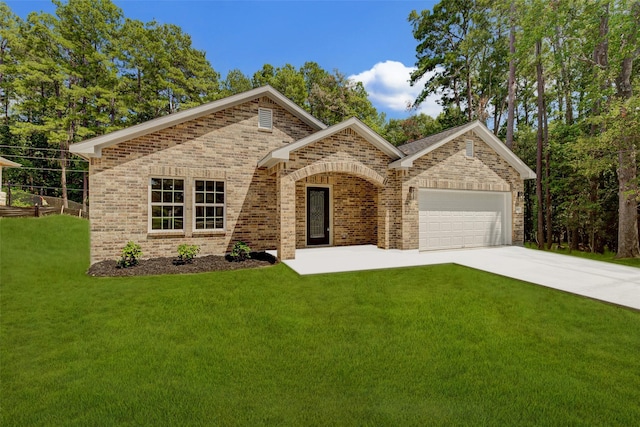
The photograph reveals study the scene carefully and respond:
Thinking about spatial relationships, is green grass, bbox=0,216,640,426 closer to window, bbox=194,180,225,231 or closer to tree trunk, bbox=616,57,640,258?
window, bbox=194,180,225,231

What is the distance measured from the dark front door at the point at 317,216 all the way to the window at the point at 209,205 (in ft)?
11.2

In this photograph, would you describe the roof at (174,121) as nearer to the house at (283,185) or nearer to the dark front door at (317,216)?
the house at (283,185)

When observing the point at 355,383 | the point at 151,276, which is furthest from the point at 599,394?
the point at 151,276

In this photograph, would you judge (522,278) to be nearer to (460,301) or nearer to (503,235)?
(460,301)

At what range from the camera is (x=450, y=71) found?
24.2 metres

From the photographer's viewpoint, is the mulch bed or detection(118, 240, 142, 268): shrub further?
detection(118, 240, 142, 268): shrub

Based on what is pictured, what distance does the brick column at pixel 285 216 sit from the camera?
954 cm

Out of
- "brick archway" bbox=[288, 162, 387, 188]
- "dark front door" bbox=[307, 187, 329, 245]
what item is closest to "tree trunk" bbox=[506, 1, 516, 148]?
"brick archway" bbox=[288, 162, 387, 188]

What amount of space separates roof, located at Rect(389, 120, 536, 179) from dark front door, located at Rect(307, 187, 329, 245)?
3016mm

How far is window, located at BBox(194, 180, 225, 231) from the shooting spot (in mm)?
10570

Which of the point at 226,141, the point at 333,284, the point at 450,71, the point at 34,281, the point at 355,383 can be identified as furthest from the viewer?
the point at 450,71

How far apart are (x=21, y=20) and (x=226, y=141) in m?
32.1

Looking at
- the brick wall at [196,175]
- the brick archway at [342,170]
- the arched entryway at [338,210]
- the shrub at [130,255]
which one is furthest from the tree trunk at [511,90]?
the shrub at [130,255]

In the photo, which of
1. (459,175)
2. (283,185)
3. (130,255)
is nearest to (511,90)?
(459,175)
